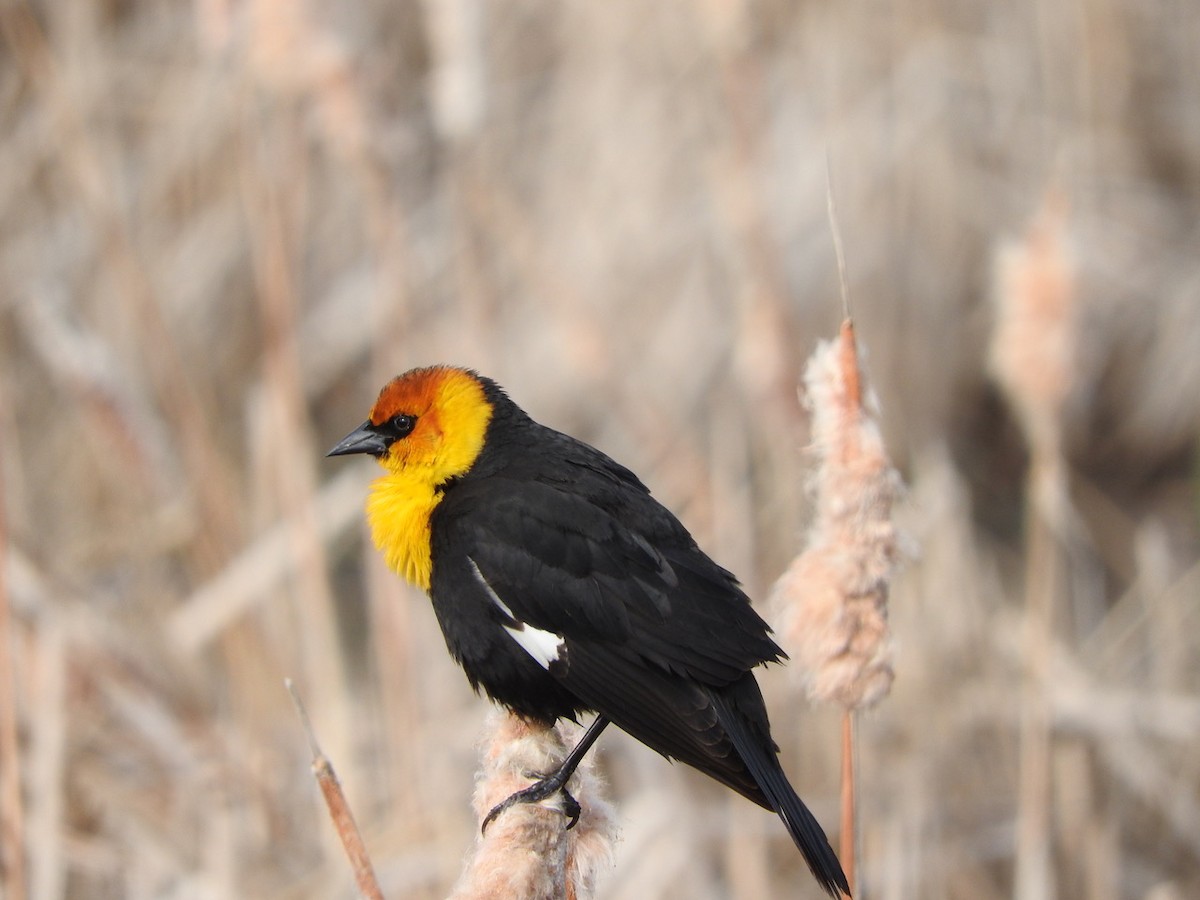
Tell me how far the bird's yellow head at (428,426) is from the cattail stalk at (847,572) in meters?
0.56

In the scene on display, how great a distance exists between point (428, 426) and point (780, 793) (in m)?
0.70

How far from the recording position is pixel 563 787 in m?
1.54

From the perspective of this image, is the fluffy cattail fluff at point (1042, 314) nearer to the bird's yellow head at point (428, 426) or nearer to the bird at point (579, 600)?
the bird at point (579, 600)

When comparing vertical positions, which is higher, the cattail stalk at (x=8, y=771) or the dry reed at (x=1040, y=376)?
the dry reed at (x=1040, y=376)

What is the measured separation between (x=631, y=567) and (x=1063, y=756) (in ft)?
5.08

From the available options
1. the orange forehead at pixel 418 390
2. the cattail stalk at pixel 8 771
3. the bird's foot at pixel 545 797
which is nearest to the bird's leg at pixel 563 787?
the bird's foot at pixel 545 797

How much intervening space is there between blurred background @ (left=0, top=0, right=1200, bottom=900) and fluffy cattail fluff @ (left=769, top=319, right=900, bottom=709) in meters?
0.08

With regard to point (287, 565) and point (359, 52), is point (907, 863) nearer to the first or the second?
point (287, 565)

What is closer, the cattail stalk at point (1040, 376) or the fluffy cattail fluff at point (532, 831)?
the fluffy cattail fluff at point (532, 831)

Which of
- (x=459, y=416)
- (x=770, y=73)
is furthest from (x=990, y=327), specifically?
(x=459, y=416)

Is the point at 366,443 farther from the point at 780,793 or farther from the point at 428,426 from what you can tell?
the point at 780,793

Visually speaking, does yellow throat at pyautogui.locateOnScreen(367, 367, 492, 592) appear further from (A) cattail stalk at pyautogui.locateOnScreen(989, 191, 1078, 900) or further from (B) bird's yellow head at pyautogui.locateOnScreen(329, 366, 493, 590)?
(A) cattail stalk at pyautogui.locateOnScreen(989, 191, 1078, 900)

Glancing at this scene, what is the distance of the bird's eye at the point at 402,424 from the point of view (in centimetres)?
192

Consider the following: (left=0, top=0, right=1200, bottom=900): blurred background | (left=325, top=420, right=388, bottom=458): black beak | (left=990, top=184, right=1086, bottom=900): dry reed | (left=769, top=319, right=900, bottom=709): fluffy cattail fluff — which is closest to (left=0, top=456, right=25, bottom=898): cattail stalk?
(left=0, top=0, right=1200, bottom=900): blurred background
